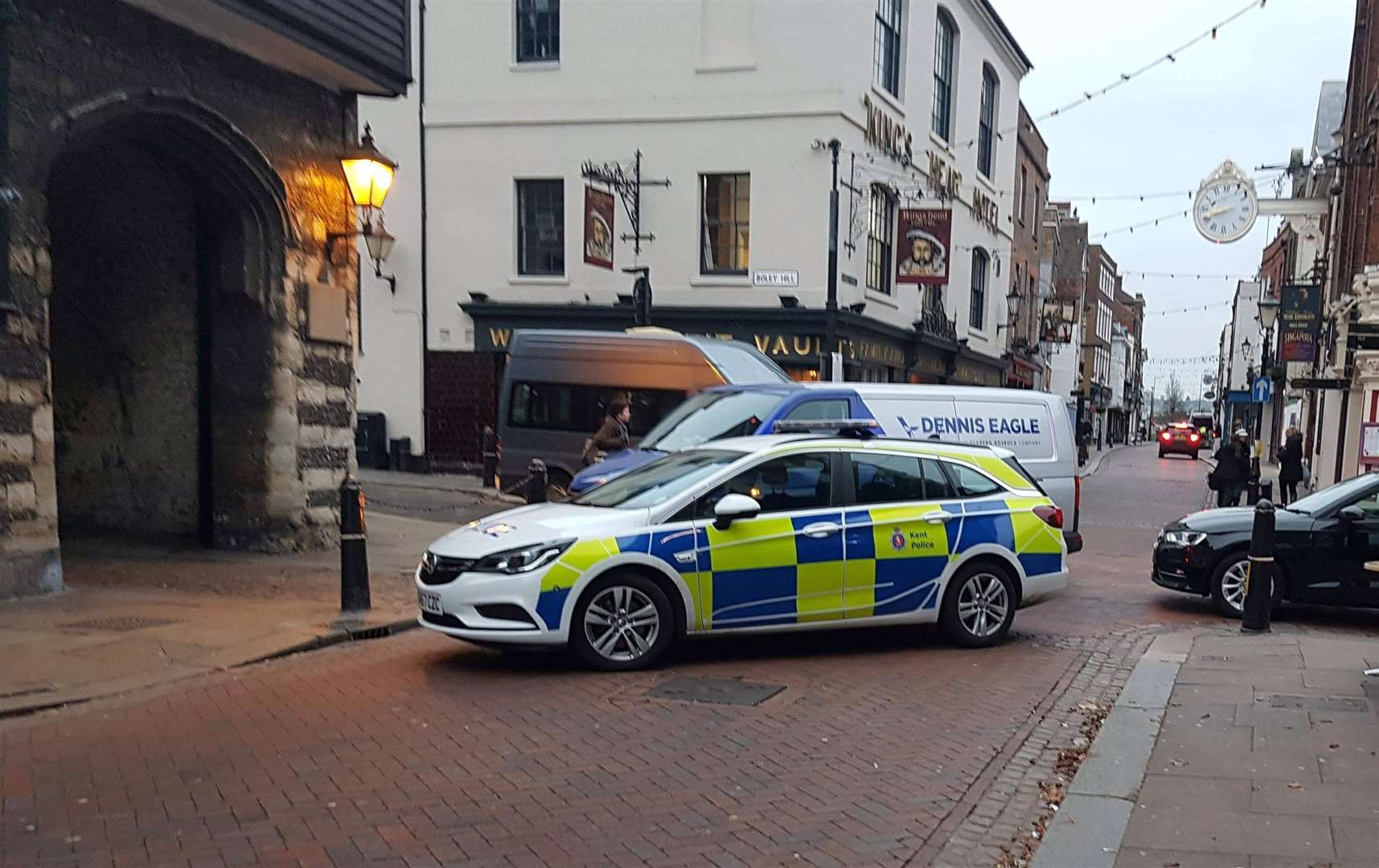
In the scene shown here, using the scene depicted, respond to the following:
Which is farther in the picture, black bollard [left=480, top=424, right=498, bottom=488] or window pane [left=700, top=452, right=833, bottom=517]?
black bollard [left=480, top=424, right=498, bottom=488]

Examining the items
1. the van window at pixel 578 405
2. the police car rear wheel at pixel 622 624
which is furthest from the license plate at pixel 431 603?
the van window at pixel 578 405

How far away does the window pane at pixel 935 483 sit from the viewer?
312 inches

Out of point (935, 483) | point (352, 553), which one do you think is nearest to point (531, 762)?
point (352, 553)

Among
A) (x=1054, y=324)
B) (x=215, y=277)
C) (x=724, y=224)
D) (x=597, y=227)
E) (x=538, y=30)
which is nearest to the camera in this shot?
(x=215, y=277)

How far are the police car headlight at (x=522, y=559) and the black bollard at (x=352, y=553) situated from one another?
2000 millimetres

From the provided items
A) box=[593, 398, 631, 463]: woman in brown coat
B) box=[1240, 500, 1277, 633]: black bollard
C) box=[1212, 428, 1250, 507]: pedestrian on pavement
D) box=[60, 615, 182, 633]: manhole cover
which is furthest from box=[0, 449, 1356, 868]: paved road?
box=[1212, 428, 1250, 507]: pedestrian on pavement

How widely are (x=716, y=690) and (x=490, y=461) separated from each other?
13580mm

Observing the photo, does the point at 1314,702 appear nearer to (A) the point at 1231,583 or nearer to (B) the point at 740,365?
(A) the point at 1231,583

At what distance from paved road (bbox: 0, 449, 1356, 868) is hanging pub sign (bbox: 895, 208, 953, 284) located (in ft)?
47.7

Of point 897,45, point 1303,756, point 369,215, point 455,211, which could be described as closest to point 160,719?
point 1303,756

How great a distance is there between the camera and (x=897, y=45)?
22.9 m

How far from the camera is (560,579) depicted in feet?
21.7

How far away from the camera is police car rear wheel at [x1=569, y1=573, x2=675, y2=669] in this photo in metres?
6.78

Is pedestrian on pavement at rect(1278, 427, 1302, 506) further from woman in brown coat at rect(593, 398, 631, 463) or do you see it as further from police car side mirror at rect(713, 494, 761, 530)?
police car side mirror at rect(713, 494, 761, 530)
